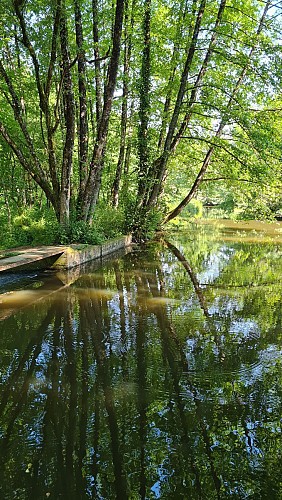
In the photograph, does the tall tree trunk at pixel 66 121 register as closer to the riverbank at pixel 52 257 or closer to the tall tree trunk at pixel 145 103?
the riverbank at pixel 52 257

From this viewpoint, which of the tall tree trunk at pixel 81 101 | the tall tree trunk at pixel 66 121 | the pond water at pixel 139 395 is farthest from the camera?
the tall tree trunk at pixel 81 101

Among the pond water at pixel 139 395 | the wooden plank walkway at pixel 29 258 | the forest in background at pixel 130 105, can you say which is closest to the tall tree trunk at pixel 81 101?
the forest in background at pixel 130 105

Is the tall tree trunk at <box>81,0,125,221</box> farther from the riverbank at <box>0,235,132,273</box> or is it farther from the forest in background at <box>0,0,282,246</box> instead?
the riverbank at <box>0,235,132,273</box>

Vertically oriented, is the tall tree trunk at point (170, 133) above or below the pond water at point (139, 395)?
above

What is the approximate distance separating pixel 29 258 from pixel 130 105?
38.3 ft

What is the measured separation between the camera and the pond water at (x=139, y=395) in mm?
2846

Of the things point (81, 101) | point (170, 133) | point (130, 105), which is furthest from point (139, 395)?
point (130, 105)

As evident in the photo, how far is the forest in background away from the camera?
39.7 ft

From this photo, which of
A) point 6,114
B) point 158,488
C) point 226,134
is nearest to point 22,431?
point 158,488

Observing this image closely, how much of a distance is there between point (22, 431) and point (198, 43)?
14.1m

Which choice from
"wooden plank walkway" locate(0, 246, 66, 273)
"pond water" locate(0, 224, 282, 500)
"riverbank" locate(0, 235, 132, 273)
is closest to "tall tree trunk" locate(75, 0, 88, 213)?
"riverbank" locate(0, 235, 132, 273)

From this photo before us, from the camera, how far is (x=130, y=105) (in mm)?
18547

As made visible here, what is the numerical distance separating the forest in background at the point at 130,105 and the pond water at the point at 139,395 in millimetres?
5775

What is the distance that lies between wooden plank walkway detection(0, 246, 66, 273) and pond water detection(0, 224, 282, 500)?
57 cm
